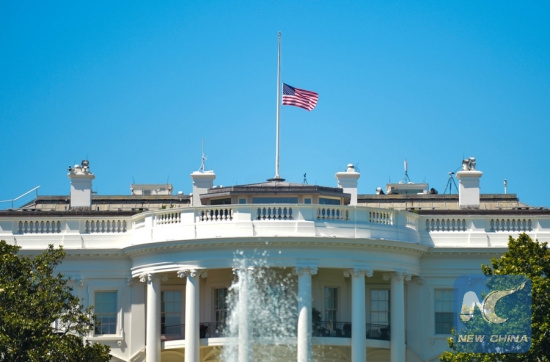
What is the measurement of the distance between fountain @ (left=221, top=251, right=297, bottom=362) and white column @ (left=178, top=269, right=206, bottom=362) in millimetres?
1245

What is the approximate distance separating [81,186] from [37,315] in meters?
15.8

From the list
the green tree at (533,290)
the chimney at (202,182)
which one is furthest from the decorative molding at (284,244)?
the chimney at (202,182)

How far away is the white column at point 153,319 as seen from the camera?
72.9 meters

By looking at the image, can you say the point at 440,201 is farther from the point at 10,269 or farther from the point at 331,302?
the point at 10,269

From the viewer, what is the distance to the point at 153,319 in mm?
73188

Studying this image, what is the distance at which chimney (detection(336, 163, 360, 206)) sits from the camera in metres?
80.0

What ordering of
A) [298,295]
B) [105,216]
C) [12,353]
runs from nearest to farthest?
[12,353]
[298,295]
[105,216]

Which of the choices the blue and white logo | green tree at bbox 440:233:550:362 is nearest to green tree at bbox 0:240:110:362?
the blue and white logo

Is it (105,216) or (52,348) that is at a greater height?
(105,216)

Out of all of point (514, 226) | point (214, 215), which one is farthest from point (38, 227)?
point (514, 226)

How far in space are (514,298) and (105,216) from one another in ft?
64.6

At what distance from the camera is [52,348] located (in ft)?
215

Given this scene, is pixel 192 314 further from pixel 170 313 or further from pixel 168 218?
pixel 168 218

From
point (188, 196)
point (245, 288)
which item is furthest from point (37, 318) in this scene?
point (188, 196)
